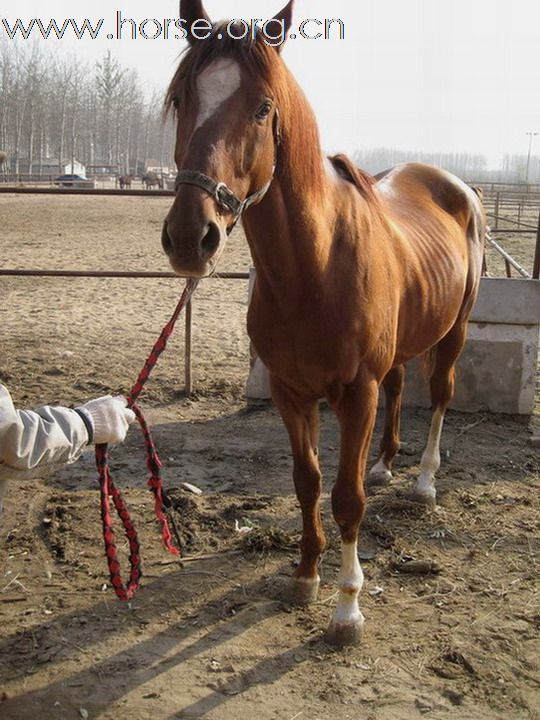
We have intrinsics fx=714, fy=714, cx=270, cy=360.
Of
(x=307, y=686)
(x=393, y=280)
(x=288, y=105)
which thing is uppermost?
(x=288, y=105)

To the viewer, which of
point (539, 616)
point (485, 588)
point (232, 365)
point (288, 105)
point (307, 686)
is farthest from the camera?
point (232, 365)

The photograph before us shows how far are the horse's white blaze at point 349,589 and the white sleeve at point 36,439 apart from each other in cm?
114

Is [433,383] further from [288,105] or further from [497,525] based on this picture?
[288,105]

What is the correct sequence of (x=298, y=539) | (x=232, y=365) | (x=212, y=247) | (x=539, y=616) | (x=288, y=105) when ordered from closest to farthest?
1. (x=212, y=247)
2. (x=288, y=105)
3. (x=539, y=616)
4. (x=298, y=539)
5. (x=232, y=365)

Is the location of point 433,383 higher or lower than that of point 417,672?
higher

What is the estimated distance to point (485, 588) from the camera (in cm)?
286

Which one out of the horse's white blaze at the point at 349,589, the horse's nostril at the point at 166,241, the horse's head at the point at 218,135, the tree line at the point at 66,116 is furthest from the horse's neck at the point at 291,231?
the tree line at the point at 66,116

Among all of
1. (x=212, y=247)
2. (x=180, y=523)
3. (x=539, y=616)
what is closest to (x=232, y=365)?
(x=180, y=523)

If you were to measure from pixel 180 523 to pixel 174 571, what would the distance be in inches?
14.8

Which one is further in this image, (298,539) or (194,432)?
(194,432)

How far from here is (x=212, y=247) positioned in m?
1.79

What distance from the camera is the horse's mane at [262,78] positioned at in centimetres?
193

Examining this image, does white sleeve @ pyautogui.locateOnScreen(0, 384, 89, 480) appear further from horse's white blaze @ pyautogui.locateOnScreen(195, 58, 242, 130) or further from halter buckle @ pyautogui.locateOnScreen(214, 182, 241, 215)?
horse's white blaze @ pyautogui.locateOnScreen(195, 58, 242, 130)

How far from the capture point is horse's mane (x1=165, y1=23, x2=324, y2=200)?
6.32 ft
